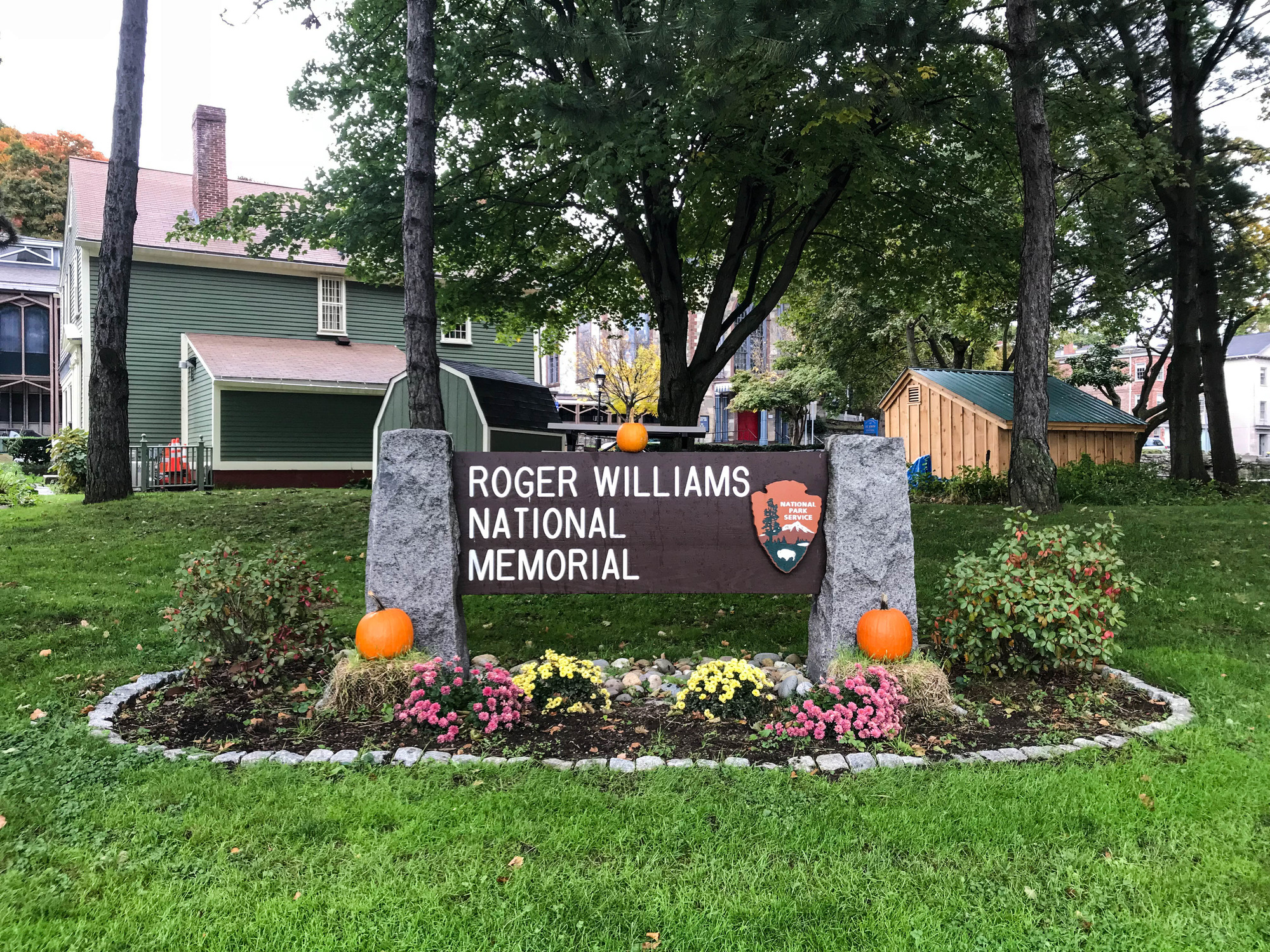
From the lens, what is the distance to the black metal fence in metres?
17.1

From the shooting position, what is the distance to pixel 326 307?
21.5 m

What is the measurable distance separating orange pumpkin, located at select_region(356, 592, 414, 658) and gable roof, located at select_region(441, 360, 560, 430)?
10.0 m

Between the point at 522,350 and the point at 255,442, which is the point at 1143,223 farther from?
the point at 255,442

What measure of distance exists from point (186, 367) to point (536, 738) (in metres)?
19.4

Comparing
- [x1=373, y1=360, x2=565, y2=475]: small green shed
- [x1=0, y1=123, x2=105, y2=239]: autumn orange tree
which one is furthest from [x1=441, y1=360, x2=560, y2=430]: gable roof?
[x1=0, y1=123, x2=105, y2=239]: autumn orange tree

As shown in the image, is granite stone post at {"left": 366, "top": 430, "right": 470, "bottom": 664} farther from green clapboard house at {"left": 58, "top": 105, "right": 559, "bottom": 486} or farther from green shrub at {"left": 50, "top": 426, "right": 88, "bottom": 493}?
green shrub at {"left": 50, "top": 426, "right": 88, "bottom": 493}

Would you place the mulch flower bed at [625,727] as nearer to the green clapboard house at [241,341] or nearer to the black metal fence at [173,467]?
the green clapboard house at [241,341]

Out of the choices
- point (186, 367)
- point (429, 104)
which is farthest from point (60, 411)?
point (429, 104)

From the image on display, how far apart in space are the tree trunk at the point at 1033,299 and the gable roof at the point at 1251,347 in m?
48.0

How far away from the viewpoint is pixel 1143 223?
20.5 m

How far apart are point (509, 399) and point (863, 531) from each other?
39.3ft

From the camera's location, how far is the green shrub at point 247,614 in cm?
499

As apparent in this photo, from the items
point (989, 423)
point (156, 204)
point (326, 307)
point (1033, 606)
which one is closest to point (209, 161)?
point (156, 204)

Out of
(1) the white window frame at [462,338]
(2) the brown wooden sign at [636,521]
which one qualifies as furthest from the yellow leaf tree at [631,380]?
(2) the brown wooden sign at [636,521]
